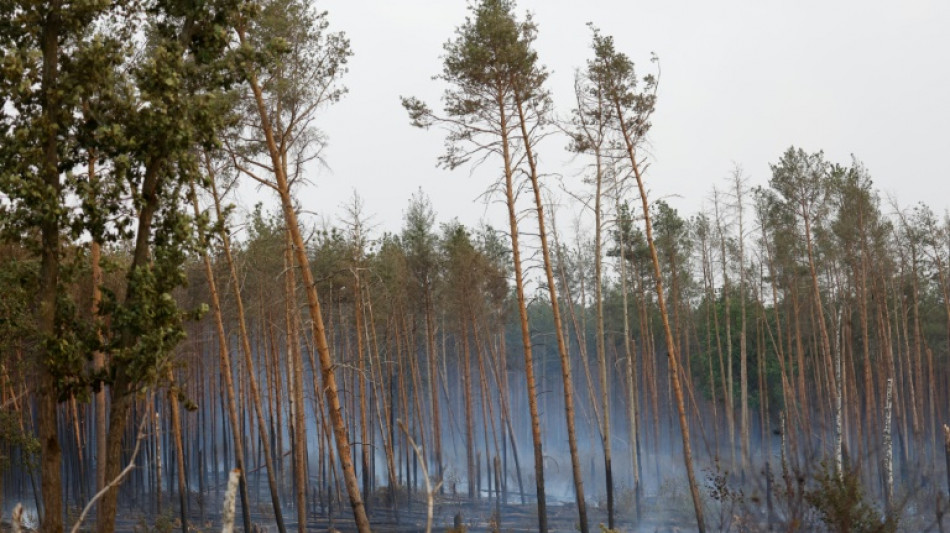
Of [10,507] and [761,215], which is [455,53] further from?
[10,507]

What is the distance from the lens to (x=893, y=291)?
121ft

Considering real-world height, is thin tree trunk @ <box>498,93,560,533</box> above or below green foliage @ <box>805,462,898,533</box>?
above

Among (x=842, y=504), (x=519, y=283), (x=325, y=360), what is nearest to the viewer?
(x=325, y=360)

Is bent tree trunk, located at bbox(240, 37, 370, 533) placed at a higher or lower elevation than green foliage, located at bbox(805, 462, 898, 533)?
higher

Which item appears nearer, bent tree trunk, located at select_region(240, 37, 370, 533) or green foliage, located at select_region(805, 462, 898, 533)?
bent tree trunk, located at select_region(240, 37, 370, 533)

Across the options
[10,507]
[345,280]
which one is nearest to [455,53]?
[345,280]

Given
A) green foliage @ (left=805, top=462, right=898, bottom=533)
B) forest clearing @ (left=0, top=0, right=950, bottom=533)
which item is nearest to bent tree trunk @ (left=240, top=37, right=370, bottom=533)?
forest clearing @ (left=0, top=0, right=950, bottom=533)

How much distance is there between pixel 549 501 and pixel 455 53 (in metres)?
21.0

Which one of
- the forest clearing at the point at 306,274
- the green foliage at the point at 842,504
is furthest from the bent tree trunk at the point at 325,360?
the green foliage at the point at 842,504

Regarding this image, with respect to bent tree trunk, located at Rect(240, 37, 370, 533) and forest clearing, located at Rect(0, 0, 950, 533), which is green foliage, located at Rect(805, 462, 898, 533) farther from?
bent tree trunk, located at Rect(240, 37, 370, 533)

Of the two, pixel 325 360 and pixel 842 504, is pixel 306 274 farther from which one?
pixel 842 504

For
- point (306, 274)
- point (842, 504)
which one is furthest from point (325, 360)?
point (842, 504)

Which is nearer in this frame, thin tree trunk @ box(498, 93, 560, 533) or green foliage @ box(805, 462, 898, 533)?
green foliage @ box(805, 462, 898, 533)

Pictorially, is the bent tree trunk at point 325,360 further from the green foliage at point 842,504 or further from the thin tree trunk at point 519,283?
the green foliage at point 842,504
